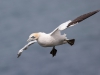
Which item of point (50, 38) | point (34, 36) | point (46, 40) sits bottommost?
point (46, 40)

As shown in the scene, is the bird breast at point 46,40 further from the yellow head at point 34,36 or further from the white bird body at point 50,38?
the yellow head at point 34,36

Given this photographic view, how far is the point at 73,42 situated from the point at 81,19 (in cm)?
294

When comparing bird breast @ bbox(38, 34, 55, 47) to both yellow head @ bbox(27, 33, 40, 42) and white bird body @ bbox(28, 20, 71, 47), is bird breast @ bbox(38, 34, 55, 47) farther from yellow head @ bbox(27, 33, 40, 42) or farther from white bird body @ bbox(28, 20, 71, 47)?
yellow head @ bbox(27, 33, 40, 42)

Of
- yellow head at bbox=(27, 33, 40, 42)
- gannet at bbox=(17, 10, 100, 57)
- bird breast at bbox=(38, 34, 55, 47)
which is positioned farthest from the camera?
yellow head at bbox=(27, 33, 40, 42)

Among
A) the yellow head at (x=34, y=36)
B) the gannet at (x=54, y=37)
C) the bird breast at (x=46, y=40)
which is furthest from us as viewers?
the yellow head at (x=34, y=36)

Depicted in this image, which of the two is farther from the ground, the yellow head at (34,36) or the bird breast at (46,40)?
the yellow head at (34,36)

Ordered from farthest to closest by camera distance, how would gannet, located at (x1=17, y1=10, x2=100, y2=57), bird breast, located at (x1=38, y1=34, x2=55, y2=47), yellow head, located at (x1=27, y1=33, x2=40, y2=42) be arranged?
1. yellow head, located at (x1=27, y1=33, x2=40, y2=42)
2. bird breast, located at (x1=38, y1=34, x2=55, y2=47)
3. gannet, located at (x1=17, y1=10, x2=100, y2=57)

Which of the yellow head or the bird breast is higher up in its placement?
the yellow head

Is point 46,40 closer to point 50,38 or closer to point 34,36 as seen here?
point 50,38

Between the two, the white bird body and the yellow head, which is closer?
the white bird body

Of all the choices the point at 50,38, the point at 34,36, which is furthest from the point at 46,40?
the point at 34,36

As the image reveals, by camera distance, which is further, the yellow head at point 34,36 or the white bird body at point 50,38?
the yellow head at point 34,36

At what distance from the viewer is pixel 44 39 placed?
21.6 metres

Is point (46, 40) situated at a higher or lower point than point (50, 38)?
lower
